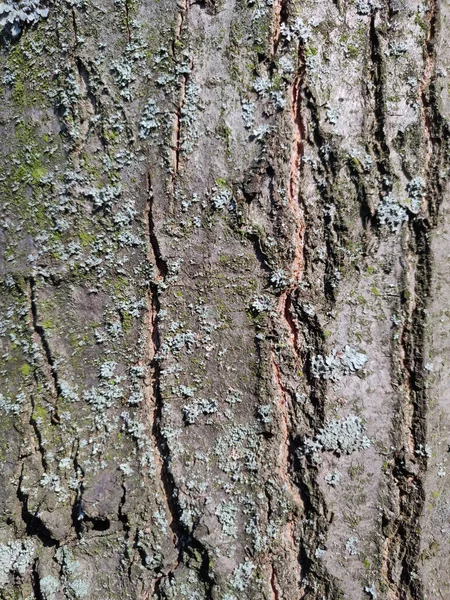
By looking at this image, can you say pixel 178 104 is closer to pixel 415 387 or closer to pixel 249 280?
pixel 249 280

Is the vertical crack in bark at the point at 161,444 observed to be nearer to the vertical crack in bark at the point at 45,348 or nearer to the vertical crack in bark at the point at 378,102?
the vertical crack in bark at the point at 45,348

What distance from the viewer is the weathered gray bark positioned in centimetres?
115

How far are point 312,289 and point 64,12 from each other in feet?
2.65

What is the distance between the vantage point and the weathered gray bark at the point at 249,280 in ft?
3.79

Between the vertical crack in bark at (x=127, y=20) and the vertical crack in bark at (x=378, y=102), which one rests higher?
the vertical crack in bark at (x=127, y=20)

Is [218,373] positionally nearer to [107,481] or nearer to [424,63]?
[107,481]

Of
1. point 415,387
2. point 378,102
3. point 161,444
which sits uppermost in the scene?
point 378,102

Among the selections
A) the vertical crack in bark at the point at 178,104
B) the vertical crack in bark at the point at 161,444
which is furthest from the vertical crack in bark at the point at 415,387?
the vertical crack in bark at the point at 178,104

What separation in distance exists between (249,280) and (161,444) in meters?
0.41

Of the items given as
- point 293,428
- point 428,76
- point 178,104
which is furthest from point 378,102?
point 293,428

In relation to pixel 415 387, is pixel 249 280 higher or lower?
higher

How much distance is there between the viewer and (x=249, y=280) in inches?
46.9

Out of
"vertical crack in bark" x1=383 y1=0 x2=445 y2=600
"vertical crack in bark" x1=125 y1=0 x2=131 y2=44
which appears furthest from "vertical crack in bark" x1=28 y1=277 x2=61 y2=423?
"vertical crack in bark" x1=383 y1=0 x2=445 y2=600

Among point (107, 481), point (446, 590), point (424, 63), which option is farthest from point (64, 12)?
point (446, 590)
